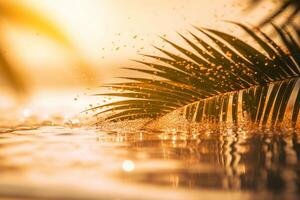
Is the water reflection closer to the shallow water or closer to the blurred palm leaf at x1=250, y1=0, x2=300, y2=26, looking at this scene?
the shallow water

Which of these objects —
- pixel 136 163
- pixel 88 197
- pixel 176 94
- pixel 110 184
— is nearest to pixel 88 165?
pixel 136 163

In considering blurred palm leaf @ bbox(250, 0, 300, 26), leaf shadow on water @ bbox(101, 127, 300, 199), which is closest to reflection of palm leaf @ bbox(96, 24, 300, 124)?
blurred palm leaf @ bbox(250, 0, 300, 26)

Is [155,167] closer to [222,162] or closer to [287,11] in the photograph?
[222,162]

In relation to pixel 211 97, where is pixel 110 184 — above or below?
below

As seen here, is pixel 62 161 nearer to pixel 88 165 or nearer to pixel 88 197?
pixel 88 165

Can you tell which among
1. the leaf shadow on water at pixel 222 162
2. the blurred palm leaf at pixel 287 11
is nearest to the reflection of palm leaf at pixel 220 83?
the blurred palm leaf at pixel 287 11

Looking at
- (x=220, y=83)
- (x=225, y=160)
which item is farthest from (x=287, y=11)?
(x=225, y=160)

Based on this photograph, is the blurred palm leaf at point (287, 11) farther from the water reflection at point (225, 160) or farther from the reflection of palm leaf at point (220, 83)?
the water reflection at point (225, 160)
